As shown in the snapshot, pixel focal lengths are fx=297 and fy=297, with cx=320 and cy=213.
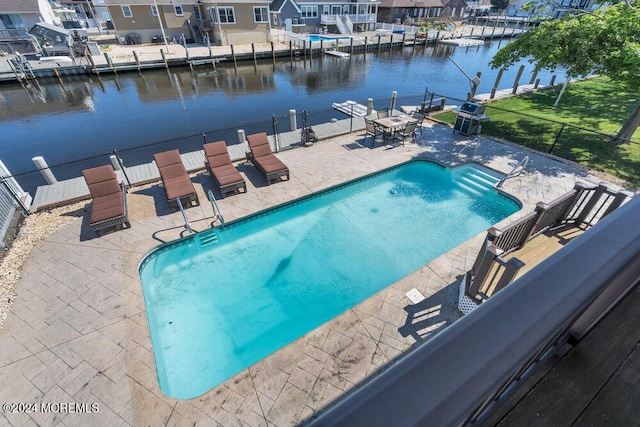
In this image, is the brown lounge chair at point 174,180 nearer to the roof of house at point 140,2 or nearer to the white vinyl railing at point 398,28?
the roof of house at point 140,2

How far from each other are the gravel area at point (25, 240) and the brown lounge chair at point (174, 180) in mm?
2746

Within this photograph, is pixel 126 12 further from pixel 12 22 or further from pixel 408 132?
pixel 408 132

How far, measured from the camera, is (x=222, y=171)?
10211 mm

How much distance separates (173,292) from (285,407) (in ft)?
13.6

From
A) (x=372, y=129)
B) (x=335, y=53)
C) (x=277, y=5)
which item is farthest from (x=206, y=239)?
(x=277, y=5)

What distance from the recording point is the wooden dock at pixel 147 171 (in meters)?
9.66

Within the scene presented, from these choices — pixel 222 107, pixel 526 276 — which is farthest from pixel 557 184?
pixel 222 107

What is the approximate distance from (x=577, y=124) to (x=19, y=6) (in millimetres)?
57762

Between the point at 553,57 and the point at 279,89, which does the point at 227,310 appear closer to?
the point at 553,57

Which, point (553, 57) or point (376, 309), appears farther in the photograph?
point (553, 57)

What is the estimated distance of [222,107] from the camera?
22688 millimetres

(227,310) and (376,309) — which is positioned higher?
(376,309)

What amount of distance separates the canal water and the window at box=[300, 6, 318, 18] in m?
14.8

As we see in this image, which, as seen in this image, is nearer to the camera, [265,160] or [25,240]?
[25,240]
